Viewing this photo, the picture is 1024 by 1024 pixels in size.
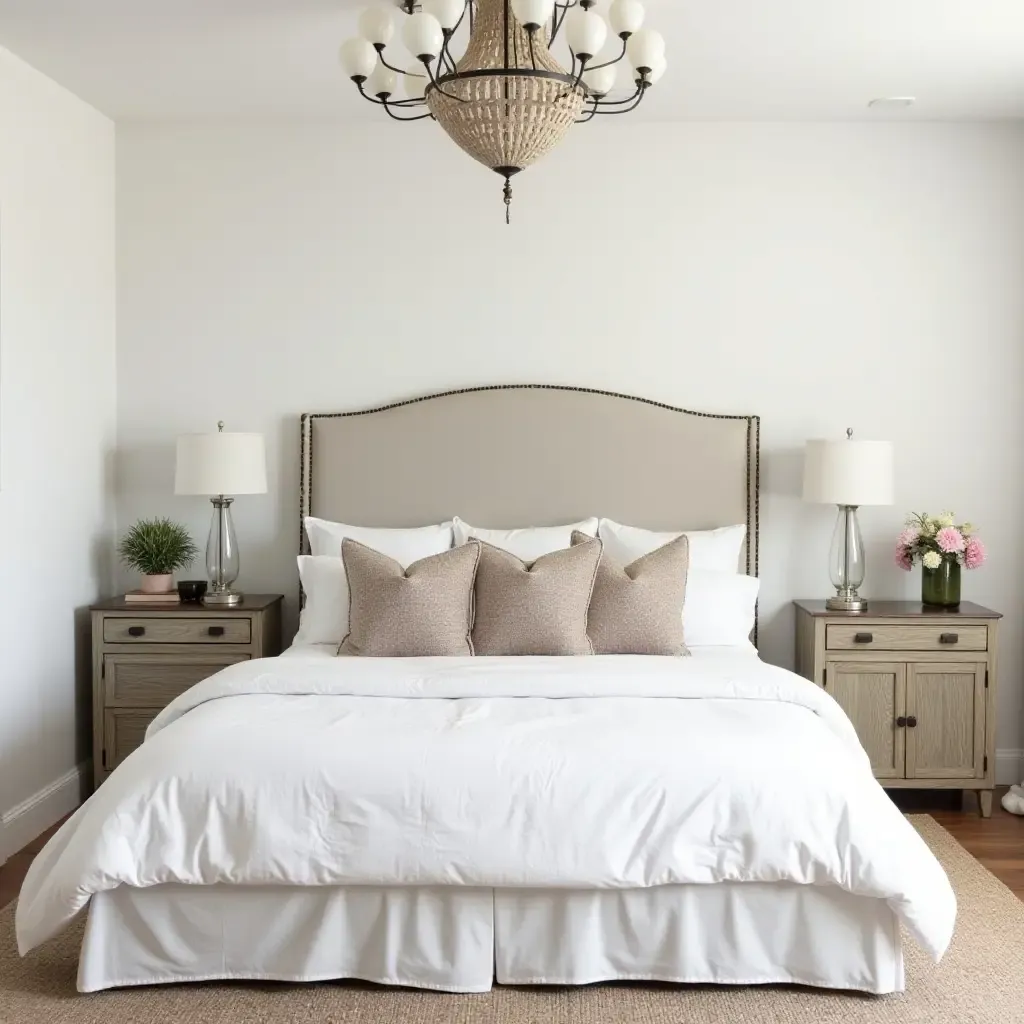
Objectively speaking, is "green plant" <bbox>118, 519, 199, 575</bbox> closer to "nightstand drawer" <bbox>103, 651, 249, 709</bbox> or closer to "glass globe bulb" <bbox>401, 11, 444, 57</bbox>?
"nightstand drawer" <bbox>103, 651, 249, 709</bbox>

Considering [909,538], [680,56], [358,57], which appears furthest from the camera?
[909,538]

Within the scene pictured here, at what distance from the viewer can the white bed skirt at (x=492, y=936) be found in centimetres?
281

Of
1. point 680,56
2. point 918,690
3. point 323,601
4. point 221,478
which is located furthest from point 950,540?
point 221,478

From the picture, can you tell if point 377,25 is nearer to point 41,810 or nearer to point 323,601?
point 323,601

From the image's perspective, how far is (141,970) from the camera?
2.85 m

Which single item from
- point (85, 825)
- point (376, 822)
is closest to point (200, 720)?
point (85, 825)

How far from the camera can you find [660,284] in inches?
191

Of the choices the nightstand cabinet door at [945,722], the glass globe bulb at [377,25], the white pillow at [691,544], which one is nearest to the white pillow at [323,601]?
the white pillow at [691,544]

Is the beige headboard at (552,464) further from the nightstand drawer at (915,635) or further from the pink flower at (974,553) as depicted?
the pink flower at (974,553)

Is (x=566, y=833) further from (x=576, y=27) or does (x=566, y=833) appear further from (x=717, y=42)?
(x=717, y=42)

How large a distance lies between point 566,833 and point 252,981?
902 mm

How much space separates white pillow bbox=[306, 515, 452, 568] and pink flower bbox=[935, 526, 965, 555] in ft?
6.28

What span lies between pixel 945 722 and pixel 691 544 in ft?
3.85

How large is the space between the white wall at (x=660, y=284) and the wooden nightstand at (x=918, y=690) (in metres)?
0.46
